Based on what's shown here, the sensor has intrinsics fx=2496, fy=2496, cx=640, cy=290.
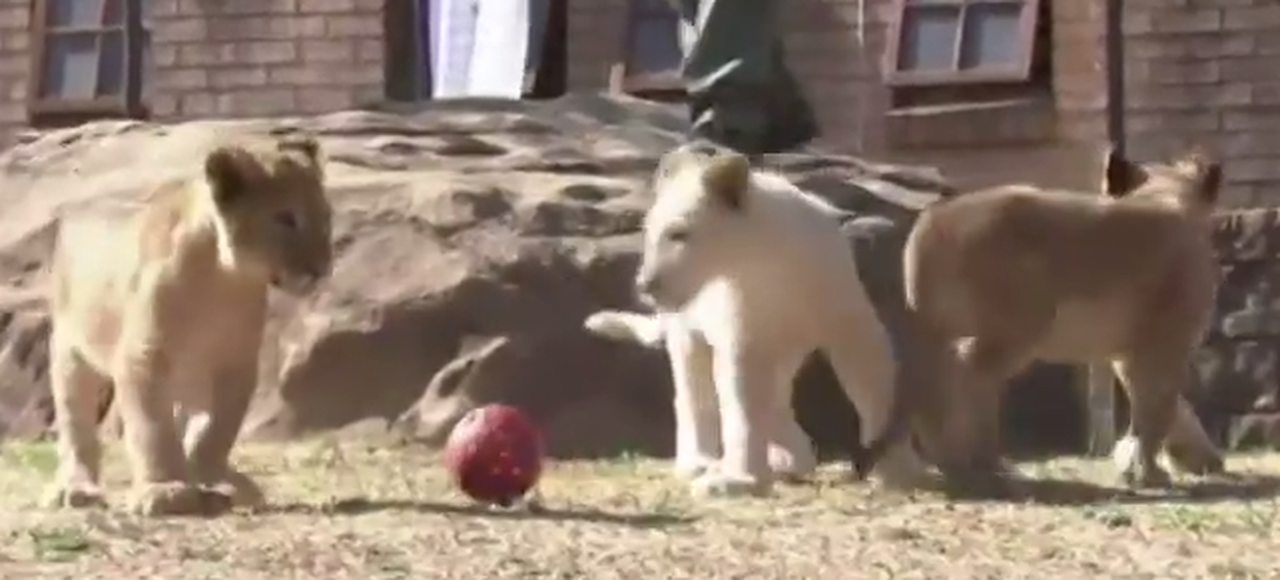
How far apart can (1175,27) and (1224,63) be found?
0.72ft

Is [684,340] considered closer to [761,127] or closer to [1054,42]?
[761,127]

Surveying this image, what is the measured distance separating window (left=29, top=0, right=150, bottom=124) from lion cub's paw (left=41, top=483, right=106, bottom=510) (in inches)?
243

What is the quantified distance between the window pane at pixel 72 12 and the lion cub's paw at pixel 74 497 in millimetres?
6451

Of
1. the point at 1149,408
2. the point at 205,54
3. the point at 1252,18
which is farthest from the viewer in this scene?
the point at 205,54

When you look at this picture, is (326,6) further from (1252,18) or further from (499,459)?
(499,459)

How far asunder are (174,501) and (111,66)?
6.71 metres

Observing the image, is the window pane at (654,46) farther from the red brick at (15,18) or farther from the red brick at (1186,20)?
the red brick at (15,18)

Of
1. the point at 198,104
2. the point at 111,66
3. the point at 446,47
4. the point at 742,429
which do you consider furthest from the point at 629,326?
the point at 111,66

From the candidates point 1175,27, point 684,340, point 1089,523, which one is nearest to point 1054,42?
point 1175,27

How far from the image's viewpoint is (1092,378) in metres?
6.05

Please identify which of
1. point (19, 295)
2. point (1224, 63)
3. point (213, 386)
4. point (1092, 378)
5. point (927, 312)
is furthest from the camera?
point (1224, 63)

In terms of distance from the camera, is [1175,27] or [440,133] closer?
[440,133]

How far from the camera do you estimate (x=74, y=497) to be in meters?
4.09

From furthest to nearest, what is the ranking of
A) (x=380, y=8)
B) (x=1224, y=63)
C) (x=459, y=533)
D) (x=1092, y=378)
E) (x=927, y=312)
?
(x=380, y=8) → (x=1224, y=63) → (x=1092, y=378) → (x=927, y=312) → (x=459, y=533)
